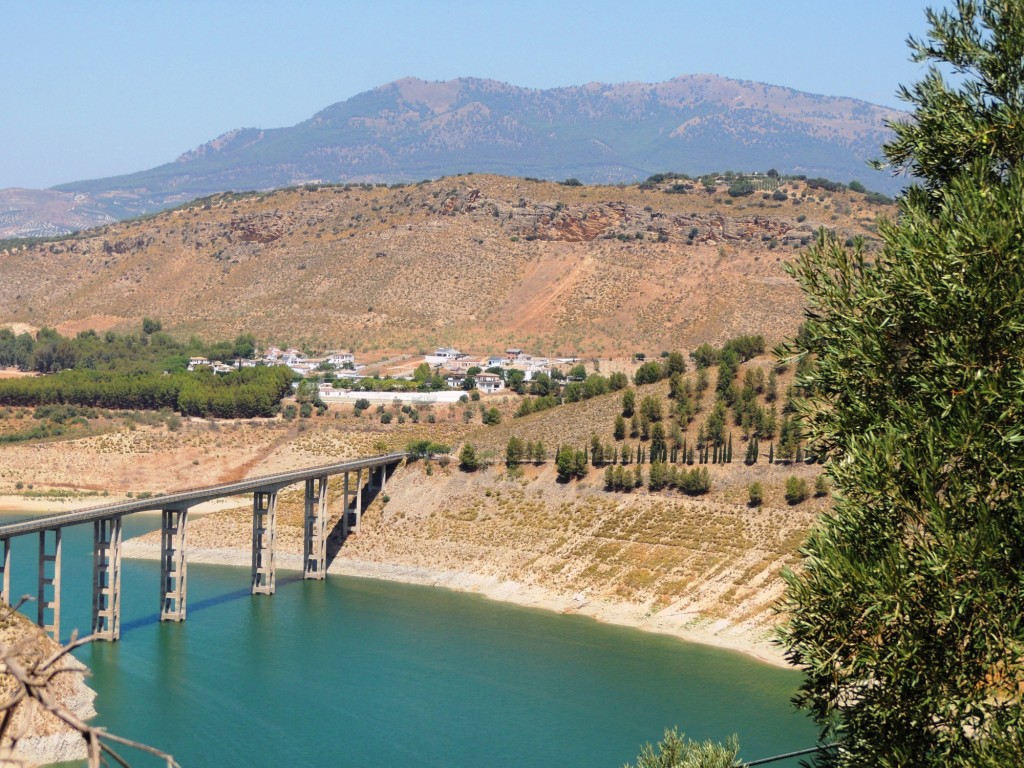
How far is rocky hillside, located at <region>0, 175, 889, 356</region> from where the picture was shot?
121062 mm

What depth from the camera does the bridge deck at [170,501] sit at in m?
47.8

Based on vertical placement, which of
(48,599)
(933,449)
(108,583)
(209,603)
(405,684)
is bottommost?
(209,603)

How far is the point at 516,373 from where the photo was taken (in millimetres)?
101438

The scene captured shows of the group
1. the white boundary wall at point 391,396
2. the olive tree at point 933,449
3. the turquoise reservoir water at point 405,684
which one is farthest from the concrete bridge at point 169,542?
the olive tree at point 933,449

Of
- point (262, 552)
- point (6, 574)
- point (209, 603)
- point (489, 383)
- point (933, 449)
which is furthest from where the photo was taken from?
point (489, 383)

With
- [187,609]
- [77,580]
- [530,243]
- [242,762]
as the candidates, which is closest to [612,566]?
[187,609]

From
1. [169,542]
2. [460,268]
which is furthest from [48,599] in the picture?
[460,268]

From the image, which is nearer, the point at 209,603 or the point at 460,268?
the point at 209,603

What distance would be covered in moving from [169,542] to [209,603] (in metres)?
4.82

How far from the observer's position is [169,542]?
54.8 m

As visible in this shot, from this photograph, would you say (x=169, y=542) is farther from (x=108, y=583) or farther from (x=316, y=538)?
(x=316, y=538)

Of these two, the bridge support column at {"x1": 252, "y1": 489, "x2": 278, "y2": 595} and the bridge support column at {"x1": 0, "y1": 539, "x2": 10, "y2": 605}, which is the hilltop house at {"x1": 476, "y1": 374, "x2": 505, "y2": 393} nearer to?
the bridge support column at {"x1": 252, "y1": 489, "x2": 278, "y2": 595}

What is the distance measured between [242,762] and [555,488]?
1347 inches

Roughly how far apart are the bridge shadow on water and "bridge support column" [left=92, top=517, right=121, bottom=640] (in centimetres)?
121
